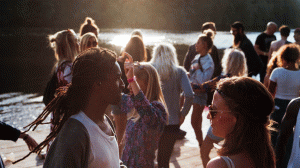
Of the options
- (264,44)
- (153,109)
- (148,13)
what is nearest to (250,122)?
(153,109)

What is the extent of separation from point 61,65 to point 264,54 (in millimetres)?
6711

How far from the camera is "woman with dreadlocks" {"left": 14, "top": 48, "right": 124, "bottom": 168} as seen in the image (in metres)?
1.39

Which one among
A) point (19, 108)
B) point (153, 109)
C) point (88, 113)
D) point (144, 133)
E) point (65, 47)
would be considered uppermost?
point (65, 47)

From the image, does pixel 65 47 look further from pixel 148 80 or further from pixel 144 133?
pixel 144 133

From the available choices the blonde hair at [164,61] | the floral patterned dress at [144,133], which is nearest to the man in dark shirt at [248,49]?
the blonde hair at [164,61]

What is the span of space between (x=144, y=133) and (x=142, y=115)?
180 millimetres

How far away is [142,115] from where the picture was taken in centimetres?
289

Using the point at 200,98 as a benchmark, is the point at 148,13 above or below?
above

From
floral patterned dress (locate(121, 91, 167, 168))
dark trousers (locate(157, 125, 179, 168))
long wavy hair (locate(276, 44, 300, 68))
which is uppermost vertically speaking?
long wavy hair (locate(276, 44, 300, 68))

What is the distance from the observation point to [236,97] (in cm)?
165

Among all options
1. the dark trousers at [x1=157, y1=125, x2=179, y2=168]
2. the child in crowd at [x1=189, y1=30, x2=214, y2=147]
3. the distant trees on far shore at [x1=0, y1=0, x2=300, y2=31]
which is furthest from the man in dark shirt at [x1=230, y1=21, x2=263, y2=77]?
the distant trees on far shore at [x1=0, y1=0, x2=300, y2=31]

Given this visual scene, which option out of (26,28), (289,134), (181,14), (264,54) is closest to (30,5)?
(26,28)

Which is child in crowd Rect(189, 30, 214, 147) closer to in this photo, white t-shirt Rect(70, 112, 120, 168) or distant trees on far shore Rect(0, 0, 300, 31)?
white t-shirt Rect(70, 112, 120, 168)

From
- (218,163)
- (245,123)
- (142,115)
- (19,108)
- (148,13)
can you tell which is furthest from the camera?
(148,13)
